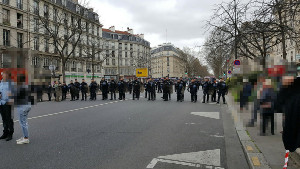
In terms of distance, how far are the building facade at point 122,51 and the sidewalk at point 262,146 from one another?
7292 cm

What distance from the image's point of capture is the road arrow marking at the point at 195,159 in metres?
4.41

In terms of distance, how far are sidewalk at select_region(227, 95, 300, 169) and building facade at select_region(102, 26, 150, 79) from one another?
239 ft

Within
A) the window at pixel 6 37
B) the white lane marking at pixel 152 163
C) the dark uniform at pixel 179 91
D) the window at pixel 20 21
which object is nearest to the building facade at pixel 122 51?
the window at pixel 20 21

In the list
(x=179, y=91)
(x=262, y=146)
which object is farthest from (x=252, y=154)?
(x=179, y=91)

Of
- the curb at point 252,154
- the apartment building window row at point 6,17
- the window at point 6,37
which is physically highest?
the apartment building window row at point 6,17

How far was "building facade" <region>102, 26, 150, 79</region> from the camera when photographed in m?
82.2

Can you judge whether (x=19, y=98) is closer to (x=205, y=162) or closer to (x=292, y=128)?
(x=205, y=162)

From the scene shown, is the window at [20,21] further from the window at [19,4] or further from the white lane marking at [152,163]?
the white lane marking at [152,163]

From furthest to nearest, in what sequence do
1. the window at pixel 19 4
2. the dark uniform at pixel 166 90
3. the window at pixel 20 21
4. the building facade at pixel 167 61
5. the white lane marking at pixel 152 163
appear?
the building facade at pixel 167 61 < the window at pixel 20 21 < the window at pixel 19 4 < the dark uniform at pixel 166 90 < the white lane marking at pixel 152 163

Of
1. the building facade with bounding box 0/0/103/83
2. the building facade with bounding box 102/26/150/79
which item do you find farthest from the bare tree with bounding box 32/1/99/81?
the building facade with bounding box 102/26/150/79

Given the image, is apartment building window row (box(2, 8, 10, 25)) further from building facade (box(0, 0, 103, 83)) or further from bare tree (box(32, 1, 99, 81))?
bare tree (box(32, 1, 99, 81))

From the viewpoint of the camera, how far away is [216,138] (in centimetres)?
646

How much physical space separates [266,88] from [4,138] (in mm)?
6106

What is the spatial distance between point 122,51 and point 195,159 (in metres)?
86.7
